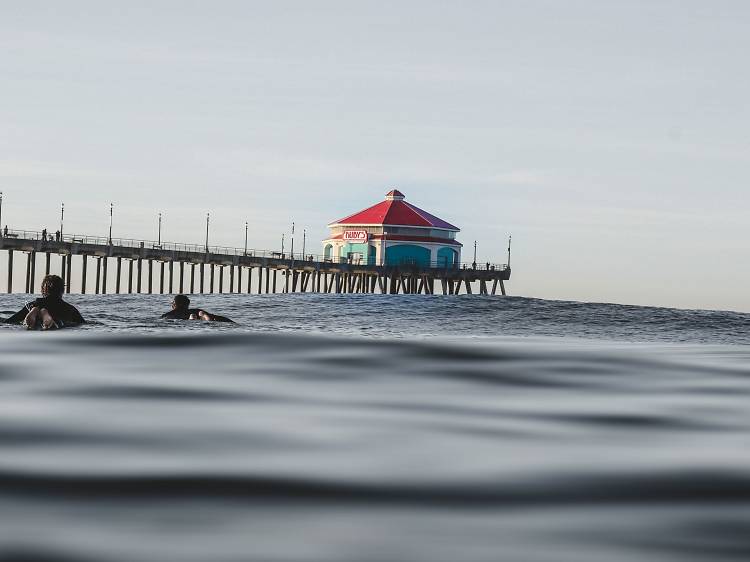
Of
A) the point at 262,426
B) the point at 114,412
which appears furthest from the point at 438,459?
the point at 114,412

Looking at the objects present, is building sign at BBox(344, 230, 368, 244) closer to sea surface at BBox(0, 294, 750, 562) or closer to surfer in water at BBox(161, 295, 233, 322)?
surfer in water at BBox(161, 295, 233, 322)

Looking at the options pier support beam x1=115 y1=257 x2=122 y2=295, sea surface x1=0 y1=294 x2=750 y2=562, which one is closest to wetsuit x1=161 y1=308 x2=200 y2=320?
sea surface x1=0 y1=294 x2=750 y2=562

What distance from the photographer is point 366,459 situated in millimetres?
4434

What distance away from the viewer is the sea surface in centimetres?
315

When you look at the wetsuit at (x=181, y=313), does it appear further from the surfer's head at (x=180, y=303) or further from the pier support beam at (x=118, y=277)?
the pier support beam at (x=118, y=277)

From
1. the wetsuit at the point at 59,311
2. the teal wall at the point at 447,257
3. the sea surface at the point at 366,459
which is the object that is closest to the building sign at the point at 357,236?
the teal wall at the point at 447,257

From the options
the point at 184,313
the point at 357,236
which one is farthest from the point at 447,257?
the point at 184,313

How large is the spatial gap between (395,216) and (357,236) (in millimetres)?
3627

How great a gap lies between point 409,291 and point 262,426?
81.8m

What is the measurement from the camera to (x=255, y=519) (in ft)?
11.0

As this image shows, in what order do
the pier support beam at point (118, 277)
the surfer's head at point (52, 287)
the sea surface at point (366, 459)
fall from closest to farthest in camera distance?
the sea surface at point (366, 459)
the surfer's head at point (52, 287)
the pier support beam at point (118, 277)

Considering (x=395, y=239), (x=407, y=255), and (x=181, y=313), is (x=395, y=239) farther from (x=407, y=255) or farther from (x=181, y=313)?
(x=181, y=313)

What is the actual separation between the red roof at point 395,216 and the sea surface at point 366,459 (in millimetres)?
81760

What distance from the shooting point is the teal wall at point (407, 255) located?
8925cm
